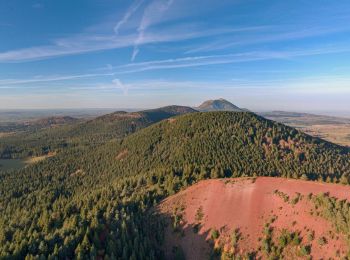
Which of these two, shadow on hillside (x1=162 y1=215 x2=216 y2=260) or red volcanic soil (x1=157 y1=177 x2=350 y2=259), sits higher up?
red volcanic soil (x1=157 y1=177 x2=350 y2=259)

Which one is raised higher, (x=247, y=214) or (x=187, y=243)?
(x=247, y=214)

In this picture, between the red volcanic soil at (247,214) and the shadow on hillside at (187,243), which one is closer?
the red volcanic soil at (247,214)

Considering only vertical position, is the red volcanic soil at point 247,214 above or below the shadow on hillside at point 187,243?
above

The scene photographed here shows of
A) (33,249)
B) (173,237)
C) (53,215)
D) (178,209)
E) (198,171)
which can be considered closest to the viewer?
(33,249)

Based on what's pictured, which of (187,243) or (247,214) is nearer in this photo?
(187,243)

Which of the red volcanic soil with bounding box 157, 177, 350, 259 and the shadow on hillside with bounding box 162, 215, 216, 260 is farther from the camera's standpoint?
the shadow on hillside with bounding box 162, 215, 216, 260

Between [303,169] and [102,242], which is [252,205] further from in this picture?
[303,169]

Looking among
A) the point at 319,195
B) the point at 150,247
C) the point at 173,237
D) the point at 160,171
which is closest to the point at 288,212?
the point at 319,195

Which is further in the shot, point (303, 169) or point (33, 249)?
point (303, 169)
